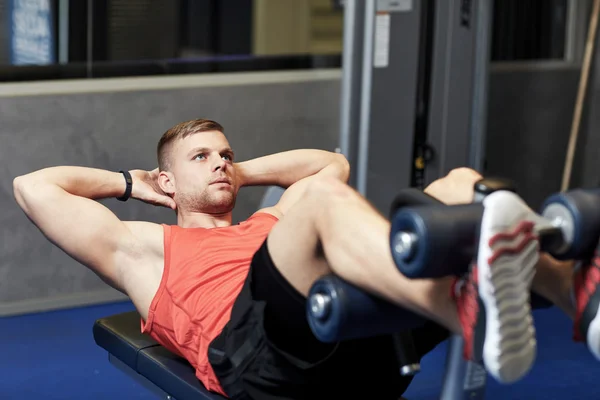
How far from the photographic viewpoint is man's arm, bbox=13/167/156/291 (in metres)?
2.35

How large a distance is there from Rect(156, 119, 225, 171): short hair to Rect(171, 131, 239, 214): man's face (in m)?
0.02

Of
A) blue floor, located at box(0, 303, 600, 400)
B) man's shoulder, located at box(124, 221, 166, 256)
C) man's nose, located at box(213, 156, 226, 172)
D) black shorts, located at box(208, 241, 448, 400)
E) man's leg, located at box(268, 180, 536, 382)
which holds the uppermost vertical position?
man's nose, located at box(213, 156, 226, 172)

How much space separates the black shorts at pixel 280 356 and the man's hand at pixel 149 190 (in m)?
0.54

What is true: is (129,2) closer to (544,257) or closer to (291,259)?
(291,259)

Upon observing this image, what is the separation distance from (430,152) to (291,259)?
2.47 metres

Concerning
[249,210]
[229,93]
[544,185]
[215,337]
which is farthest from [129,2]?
[544,185]

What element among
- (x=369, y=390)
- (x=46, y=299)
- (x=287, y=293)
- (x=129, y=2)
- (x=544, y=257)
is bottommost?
(x=46, y=299)

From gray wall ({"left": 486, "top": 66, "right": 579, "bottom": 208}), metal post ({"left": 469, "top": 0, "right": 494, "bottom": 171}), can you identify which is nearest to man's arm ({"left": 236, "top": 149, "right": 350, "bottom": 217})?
metal post ({"left": 469, "top": 0, "right": 494, "bottom": 171})

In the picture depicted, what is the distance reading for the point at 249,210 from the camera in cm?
426

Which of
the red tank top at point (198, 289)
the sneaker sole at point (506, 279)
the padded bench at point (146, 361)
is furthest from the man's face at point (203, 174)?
the sneaker sole at point (506, 279)

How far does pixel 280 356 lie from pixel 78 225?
63 cm

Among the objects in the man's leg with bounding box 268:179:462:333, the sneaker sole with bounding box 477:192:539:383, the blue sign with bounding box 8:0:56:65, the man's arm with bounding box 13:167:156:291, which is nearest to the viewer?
the sneaker sole with bounding box 477:192:539:383

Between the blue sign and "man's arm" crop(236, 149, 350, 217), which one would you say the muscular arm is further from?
the blue sign

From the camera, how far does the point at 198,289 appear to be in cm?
233
